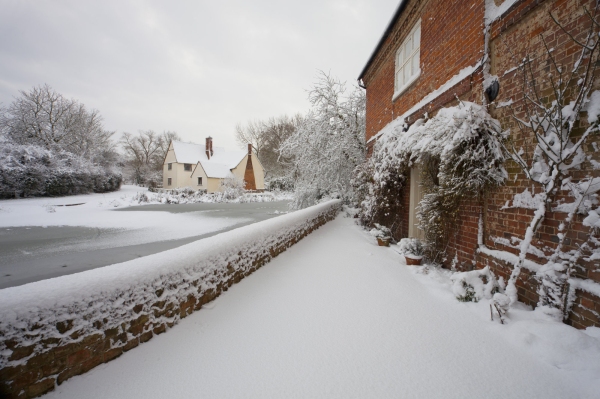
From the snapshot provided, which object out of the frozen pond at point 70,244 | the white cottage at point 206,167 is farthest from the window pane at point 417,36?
the white cottage at point 206,167

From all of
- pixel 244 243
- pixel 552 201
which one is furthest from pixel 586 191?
pixel 244 243

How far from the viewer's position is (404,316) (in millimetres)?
2928

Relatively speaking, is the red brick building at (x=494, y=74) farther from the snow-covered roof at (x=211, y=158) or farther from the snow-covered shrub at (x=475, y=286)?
the snow-covered roof at (x=211, y=158)

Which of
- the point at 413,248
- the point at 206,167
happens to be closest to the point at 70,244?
the point at 413,248

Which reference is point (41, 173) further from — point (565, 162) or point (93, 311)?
point (565, 162)

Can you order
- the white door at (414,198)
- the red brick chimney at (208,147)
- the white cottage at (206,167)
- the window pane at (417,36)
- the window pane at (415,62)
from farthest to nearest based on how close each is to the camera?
the red brick chimney at (208,147) → the white cottage at (206,167) → the white door at (414,198) → the window pane at (415,62) → the window pane at (417,36)

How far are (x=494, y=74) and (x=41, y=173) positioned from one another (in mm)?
27948

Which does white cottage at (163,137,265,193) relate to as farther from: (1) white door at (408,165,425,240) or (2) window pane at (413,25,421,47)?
(2) window pane at (413,25,421,47)

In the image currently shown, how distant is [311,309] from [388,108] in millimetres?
6906

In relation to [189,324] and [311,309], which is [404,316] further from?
[189,324]

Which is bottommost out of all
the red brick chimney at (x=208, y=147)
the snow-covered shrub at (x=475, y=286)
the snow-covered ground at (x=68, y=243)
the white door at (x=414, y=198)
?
the snow-covered ground at (x=68, y=243)

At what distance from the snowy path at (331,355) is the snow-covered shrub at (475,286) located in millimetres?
165

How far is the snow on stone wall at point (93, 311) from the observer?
1.63m

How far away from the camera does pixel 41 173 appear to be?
758 inches
